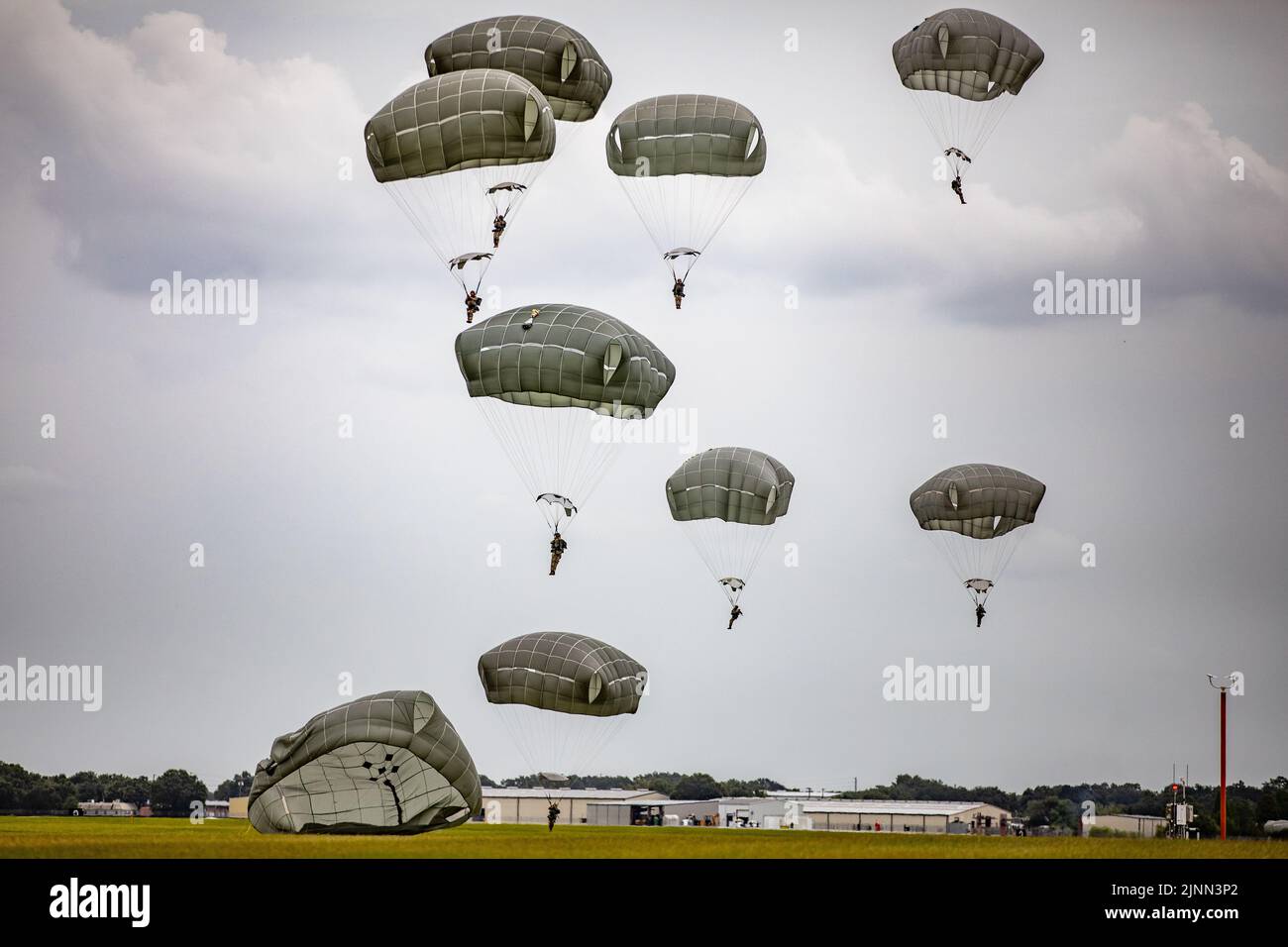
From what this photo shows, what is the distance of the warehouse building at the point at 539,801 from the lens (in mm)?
72250

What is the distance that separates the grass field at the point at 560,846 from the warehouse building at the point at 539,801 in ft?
99.8

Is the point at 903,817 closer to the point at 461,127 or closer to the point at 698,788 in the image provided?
the point at 698,788

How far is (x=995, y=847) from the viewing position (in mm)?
34125

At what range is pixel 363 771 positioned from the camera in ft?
122

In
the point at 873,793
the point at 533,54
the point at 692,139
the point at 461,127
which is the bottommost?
A: the point at 873,793

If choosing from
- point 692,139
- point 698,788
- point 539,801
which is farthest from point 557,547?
point 698,788

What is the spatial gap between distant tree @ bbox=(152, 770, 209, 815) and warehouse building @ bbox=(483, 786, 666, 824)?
14410 mm

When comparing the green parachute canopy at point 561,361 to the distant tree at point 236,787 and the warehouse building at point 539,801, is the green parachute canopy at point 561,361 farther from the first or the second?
the distant tree at point 236,787

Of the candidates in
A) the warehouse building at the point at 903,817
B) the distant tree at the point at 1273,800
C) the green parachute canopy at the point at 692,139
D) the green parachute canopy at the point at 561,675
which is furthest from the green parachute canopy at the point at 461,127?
the distant tree at the point at 1273,800

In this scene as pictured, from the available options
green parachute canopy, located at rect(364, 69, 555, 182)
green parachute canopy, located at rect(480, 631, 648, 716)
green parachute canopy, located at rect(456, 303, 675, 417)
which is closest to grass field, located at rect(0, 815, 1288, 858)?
green parachute canopy, located at rect(480, 631, 648, 716)

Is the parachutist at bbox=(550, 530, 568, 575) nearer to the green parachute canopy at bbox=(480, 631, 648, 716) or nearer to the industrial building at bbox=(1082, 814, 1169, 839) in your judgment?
the green parachute canopy at bbox=(480, 631, 648, 716)

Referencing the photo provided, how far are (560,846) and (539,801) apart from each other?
41663 mm
